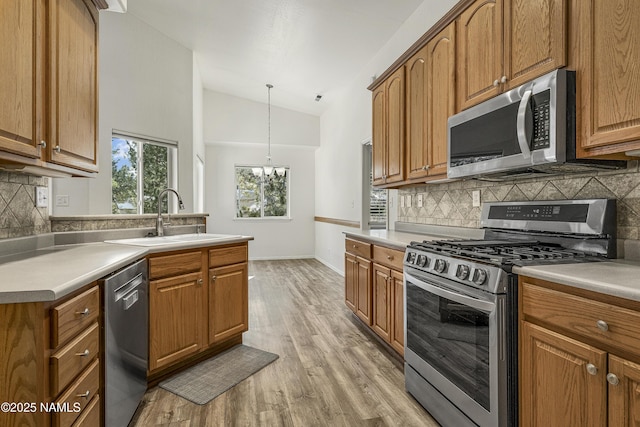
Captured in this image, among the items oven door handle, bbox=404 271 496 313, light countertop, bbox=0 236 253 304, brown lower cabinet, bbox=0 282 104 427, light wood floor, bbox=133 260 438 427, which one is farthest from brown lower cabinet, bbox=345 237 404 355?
brown lower cabinet, bbox=0 282 104 427

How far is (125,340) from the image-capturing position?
5.79 ft

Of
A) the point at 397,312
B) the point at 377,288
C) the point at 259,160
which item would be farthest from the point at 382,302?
the point at 259,160

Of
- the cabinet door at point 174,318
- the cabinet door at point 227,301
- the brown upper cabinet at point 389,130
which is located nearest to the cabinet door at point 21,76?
the cabinet door at point 174,318

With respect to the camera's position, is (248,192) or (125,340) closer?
(125,340)

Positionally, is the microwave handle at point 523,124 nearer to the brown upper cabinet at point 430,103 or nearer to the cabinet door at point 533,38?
the cabinet door at point 533,38

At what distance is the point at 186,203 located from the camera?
4906 millimetres

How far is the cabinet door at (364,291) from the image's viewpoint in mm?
3010

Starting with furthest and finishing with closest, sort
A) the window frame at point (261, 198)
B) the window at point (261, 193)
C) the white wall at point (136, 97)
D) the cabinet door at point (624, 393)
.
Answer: the window at point (261, 193)
the window frame at point (261, 198)
the white wall at point (136, 97)
the cabinet door at point (624, 393)

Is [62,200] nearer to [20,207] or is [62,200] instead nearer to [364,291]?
[20,207]

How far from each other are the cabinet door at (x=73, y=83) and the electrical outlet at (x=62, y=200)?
6.28 ft

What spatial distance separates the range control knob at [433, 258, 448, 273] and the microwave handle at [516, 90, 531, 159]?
0.65 m

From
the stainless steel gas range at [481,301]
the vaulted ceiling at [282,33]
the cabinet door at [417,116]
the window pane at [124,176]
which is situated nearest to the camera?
the stainless steel gas range at [481,301]

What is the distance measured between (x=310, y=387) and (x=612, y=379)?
165 cm

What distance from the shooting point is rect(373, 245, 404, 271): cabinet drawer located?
96.3 inches
